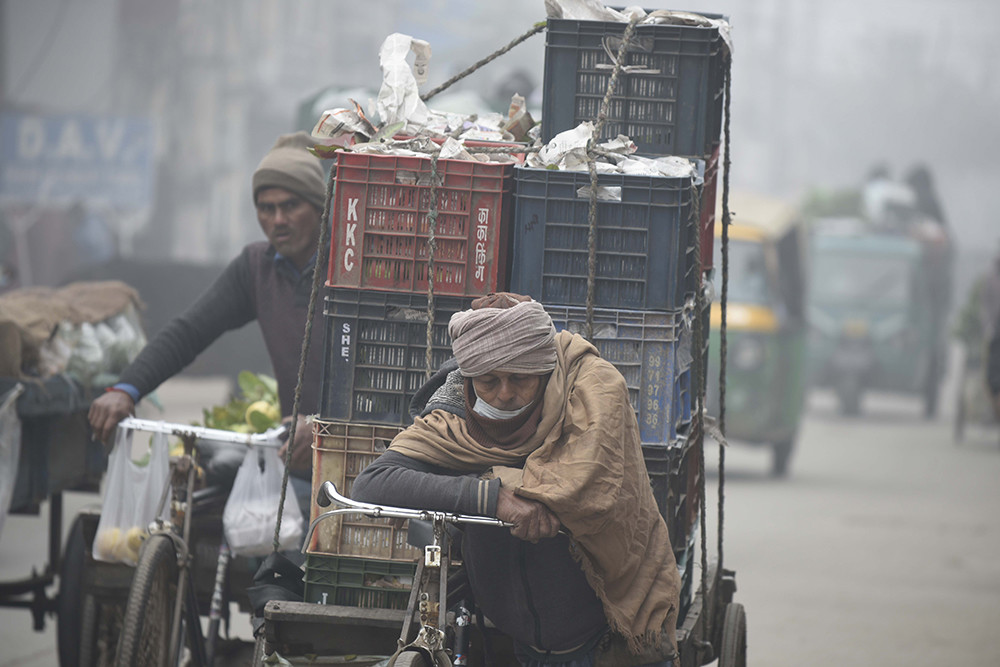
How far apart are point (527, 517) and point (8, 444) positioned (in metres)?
3.20

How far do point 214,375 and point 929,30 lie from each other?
37.0 meters

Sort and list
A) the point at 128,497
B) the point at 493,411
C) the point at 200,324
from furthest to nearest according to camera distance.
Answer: the point at 200,324, the point at 128,497, the point at 493,411

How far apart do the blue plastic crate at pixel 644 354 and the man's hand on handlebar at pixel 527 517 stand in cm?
78

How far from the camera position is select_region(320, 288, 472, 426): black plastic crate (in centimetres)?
378

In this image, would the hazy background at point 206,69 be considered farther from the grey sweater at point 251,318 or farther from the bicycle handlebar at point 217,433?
the bicycle handlebar at point 217,433

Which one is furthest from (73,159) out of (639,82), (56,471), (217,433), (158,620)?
(639,82)

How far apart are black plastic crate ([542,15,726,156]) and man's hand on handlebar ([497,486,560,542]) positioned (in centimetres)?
166

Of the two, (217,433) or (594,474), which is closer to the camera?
(594,474)

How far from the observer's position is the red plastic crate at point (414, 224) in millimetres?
3779

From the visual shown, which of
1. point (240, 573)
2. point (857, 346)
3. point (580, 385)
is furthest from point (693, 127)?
point (857, 346)

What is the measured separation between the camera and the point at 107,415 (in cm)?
470

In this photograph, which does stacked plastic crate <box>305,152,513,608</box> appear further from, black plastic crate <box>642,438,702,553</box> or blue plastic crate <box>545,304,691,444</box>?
black plastic crate <box>642,438,702,553</box>

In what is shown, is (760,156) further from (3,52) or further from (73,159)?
(73,159)

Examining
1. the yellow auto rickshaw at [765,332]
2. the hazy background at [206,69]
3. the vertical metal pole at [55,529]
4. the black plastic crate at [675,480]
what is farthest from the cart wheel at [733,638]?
the hazy background at [206,69]
